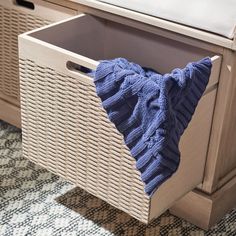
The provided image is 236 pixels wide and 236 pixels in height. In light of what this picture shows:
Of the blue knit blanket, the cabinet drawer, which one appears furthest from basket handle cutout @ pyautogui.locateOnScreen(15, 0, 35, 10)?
the blue knit blanket

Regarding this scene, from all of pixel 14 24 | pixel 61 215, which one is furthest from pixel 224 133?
pixel 14 24

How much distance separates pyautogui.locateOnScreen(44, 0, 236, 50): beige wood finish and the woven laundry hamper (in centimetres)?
7

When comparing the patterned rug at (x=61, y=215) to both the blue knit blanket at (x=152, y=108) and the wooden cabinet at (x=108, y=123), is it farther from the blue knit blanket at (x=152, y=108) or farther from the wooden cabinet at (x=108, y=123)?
the blue knit blanket at (x=152, y=108)

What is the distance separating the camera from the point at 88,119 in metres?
1.16

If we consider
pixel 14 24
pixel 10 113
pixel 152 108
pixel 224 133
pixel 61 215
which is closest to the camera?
pixel 152 108

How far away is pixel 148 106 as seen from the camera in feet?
3.34

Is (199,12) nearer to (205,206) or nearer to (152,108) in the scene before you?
(152,108)

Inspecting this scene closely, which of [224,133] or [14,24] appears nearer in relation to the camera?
[224,133]

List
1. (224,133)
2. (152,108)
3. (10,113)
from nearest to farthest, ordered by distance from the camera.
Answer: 1. (152,108)
2. (224,133)
3. (10,113)

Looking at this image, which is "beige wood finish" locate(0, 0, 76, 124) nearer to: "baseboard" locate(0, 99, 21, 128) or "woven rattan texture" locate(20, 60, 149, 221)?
"baseboard" locate(0, 99, 21, 128)

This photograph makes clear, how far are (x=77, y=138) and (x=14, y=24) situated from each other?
17.7 inches

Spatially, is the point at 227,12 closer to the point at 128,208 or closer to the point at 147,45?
the point at 147,45

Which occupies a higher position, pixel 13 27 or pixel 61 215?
pixel 13 27

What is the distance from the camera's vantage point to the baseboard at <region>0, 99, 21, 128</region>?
5.43 ft
